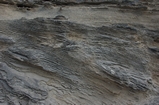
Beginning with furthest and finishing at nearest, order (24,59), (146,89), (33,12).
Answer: (33,12) < (24,59) < (146,89)

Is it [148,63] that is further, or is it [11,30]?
[11,30]

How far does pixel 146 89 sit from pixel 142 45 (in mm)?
1205

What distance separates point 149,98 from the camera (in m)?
5.78

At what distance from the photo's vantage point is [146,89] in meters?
5.66

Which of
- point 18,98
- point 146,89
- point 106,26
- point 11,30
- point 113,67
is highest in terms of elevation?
point 106,26

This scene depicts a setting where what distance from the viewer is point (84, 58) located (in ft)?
19.1

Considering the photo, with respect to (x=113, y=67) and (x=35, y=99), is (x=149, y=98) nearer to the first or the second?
(x=113, y=67)

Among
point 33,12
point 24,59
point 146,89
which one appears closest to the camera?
point 146,89

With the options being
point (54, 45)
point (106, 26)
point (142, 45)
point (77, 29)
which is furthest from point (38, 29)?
point (142, 45)

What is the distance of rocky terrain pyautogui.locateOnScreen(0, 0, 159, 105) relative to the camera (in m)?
5.79

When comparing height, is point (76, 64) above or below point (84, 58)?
below

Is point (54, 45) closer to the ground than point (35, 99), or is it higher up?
higher up

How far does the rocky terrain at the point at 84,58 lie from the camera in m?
5.79

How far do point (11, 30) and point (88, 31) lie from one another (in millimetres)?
2293
